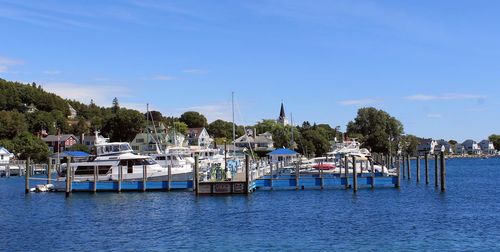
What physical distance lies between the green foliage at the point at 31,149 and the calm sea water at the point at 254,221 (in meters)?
87.5

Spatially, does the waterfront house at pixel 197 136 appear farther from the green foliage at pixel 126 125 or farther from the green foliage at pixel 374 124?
the green foliage at pixel 374 124

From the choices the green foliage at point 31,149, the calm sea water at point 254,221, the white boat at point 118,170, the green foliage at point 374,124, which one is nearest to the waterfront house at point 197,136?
the green foliage at point 374,124

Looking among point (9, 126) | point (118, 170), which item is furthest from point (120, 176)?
point (9, 126)

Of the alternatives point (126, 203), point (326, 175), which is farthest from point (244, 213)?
point (326, 175)

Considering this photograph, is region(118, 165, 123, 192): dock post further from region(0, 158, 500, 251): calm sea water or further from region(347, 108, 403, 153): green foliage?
region(347, 108, 403, 153): green foliage

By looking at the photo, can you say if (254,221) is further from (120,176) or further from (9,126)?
(9,126)

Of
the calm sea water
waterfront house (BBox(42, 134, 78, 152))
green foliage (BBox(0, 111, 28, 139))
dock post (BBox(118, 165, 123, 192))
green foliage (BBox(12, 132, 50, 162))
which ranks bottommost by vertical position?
the calm sea water

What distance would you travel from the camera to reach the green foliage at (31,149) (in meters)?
145

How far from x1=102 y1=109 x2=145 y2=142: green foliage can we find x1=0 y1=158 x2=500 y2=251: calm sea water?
363 ft

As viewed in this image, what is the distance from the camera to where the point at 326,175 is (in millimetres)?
78812

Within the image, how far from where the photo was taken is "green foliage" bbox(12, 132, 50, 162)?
474 ft

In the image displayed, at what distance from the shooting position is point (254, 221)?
4122 centimetres

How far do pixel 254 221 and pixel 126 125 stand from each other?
134997 mm

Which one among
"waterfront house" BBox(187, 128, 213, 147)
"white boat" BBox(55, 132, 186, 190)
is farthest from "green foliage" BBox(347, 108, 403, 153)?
"white boat" BBox(55, 132, 186, 190)
